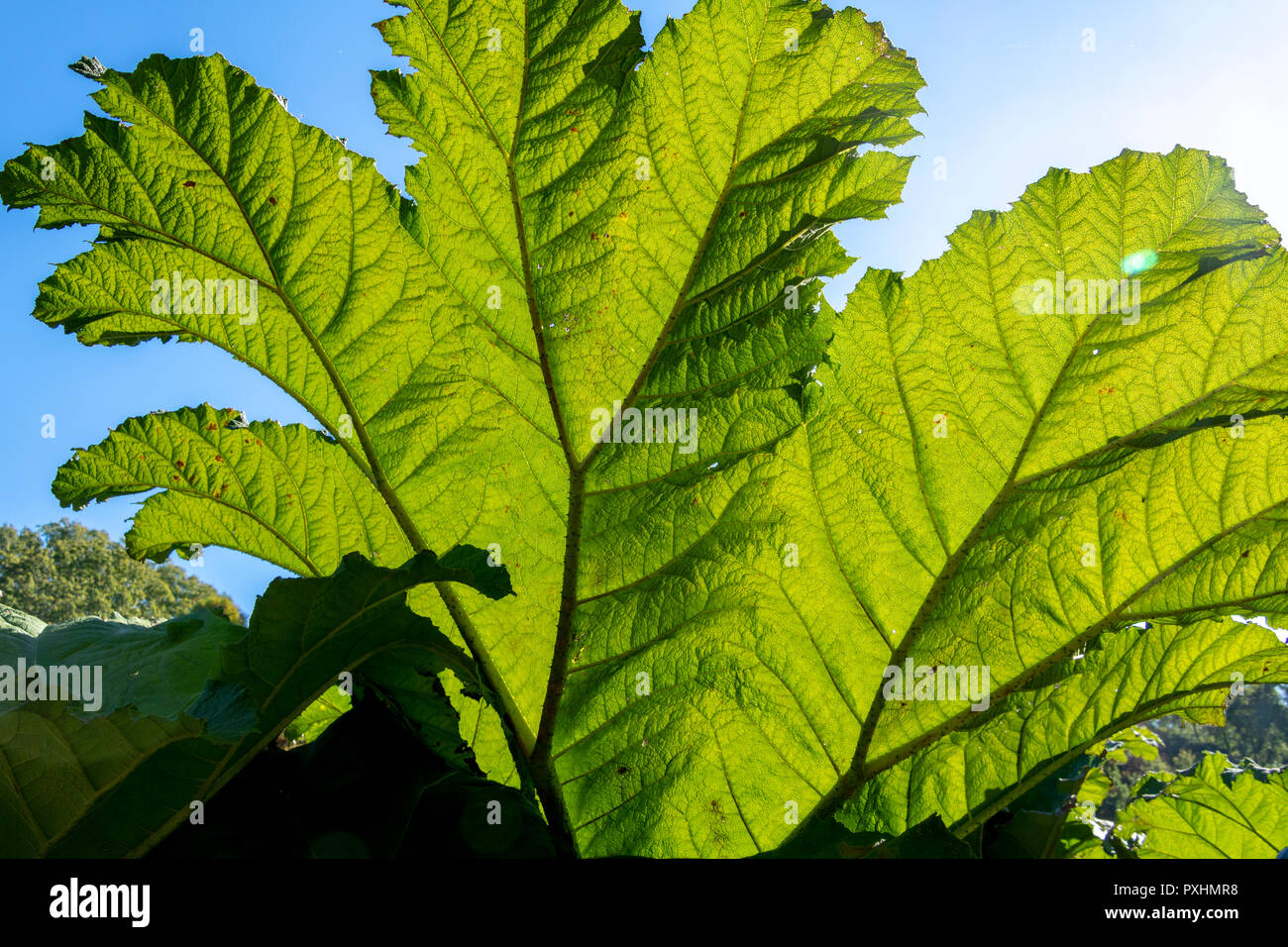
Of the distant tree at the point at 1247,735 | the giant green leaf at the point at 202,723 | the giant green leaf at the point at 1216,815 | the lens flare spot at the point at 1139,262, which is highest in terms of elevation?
the lens flare spot at the point at 1139,262

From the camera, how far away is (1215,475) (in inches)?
58.4

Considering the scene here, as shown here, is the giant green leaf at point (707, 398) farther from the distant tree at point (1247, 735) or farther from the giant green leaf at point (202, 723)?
the distant tree at point (1247, 735)

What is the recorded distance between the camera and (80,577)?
33.7 meters

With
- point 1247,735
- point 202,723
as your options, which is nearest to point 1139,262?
point 202,723

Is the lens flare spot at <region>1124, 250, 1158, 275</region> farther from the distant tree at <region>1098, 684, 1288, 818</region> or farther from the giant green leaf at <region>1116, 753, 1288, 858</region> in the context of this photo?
the distant tree at <region>1098, 684, 1288, 818</region>

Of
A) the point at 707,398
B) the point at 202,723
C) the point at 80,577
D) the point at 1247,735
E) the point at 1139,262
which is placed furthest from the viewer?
the point at 1247,735

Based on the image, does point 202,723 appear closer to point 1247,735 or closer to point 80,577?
point 80,577

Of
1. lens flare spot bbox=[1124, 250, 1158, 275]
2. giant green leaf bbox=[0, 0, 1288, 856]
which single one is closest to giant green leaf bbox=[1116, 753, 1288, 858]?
giant green leaf bbox=[0, 0, 1288, 856]

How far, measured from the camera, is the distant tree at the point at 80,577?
3244 centimetres

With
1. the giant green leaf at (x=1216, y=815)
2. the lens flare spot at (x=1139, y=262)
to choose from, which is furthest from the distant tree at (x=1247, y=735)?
the lens flare spot at (x=1139, y=262)

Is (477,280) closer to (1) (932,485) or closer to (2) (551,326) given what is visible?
(2) (551,326)

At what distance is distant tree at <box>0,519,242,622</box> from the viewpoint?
106 ft
